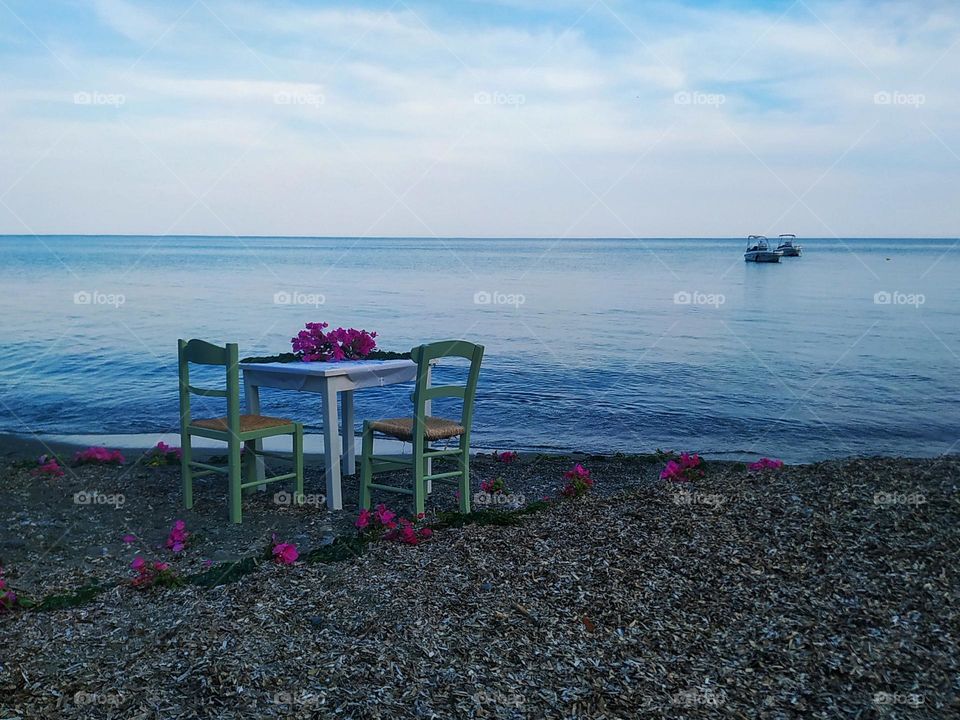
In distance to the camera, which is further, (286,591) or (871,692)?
(286,591)

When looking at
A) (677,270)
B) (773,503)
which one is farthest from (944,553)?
(677,270)

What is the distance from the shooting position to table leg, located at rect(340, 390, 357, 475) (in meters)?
7.73

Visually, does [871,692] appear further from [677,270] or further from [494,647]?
[677,270]

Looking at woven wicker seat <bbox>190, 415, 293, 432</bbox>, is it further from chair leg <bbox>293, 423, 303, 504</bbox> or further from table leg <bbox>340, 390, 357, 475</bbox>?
table leg <bbox>340, 390, 357, 475</bbox>

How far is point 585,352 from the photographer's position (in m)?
19.1

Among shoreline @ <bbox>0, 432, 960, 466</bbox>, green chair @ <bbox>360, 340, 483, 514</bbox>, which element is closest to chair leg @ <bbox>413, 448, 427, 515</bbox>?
green chair @ <bbox>360, 340, 483, 514</bbox>

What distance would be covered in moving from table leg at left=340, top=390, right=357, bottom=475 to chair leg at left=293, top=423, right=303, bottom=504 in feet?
2.61

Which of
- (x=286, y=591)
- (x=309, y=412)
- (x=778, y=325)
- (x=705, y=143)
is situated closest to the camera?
(x=286, y=591)

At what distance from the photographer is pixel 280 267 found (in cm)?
5634

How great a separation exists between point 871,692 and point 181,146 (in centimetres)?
2725

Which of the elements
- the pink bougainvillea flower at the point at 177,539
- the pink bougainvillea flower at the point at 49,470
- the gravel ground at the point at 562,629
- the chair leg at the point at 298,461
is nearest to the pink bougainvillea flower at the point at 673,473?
the gravel ground at the point at 562,629

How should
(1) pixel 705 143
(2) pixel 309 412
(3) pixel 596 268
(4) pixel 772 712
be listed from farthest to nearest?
Result: (3) pixel 596 268 → (1) pixel 705 143 → (2) pixel 309 412 → (4) pixel 772 712

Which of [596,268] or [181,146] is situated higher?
[181,146]

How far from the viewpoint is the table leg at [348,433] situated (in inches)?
304
